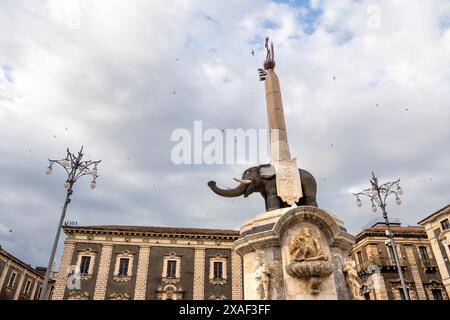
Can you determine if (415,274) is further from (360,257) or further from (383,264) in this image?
(360,257)

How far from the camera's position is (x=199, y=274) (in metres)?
29.5

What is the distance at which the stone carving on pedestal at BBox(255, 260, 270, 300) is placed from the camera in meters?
5.91

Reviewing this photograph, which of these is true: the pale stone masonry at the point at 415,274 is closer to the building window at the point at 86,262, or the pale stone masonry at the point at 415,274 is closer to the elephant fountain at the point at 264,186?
the elephant fountain at the point at 264,186

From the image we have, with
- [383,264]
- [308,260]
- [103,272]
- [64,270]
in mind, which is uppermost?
[383,264]

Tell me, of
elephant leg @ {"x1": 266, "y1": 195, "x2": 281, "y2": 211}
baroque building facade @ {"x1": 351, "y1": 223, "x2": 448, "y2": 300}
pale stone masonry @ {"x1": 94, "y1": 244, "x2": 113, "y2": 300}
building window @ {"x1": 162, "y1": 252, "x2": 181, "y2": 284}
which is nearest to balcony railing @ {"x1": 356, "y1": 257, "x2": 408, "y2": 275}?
baroque building facade @ {"x1": 351, "y1": 223, "x2": 448, "y2": 300}

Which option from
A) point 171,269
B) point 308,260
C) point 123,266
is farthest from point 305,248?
point 123,266

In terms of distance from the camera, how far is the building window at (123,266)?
28984 millimetres

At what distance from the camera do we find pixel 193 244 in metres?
30.9

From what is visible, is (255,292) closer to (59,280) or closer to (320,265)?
(320,265)

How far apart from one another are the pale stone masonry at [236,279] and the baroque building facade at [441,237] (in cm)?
1752

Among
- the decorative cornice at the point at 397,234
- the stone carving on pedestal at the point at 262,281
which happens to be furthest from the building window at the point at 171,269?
the stone carving on pedestal at the point at 262,281

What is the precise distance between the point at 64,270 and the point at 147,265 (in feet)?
23.8

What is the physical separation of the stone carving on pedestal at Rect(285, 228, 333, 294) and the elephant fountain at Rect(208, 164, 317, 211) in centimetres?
149
